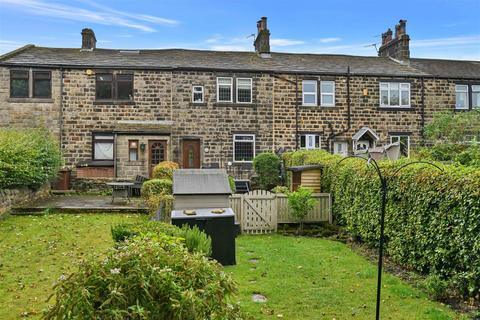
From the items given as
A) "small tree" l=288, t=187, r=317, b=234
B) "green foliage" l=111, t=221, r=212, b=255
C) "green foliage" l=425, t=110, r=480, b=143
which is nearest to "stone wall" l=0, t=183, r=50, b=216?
"green foliage" l=111, t=221, r=212, b=255

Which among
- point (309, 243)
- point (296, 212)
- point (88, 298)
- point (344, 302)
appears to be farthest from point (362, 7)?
point (88, 298)

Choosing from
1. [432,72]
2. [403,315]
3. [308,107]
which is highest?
[432,72]

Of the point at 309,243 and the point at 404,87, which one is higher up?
the point at 404,87

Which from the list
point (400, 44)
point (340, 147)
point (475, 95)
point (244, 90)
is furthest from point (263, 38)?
point (475, 95)

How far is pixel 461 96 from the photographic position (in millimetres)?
26438

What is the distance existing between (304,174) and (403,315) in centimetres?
944

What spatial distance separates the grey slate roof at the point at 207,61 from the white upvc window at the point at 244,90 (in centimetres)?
73

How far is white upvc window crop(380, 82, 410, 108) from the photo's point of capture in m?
25.6

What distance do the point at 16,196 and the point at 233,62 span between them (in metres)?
14.6

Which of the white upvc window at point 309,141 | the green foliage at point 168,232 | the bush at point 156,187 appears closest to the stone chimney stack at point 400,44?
the white upvc window at point 309,141

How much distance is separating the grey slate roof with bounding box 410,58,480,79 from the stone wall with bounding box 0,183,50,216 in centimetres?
2278

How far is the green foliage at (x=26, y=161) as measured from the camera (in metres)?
14.2

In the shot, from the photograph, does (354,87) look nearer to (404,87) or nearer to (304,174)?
(404,87)

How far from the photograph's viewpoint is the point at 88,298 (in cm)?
300
